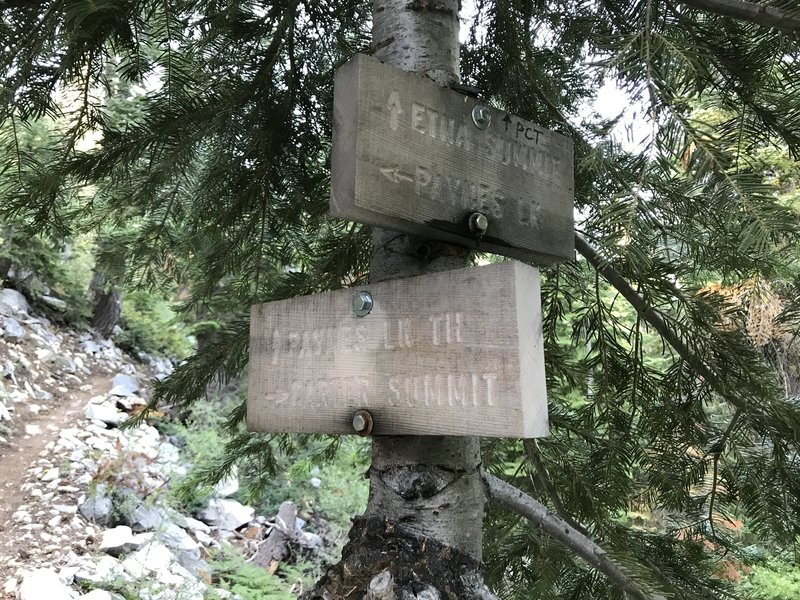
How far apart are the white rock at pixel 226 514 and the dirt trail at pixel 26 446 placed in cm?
176

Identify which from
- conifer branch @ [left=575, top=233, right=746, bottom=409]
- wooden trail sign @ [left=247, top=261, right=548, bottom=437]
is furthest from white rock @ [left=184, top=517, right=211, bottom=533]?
conifer branch @ [left=575, top=233, right=746, bottom=409]

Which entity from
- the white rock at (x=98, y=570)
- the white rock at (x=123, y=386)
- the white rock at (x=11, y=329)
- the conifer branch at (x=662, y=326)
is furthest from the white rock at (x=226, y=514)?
the conifer branch at (x=662, y=326)

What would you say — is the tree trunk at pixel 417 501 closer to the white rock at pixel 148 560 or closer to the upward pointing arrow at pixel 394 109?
the upward pointing arrow at pixel 394 109

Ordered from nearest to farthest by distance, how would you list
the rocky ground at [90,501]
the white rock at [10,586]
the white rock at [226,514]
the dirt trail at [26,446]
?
1. the white rock at [10,586]
2. the rocky ground at [90,501]
3. the dirt trail at [26,446]
4. the white rock at [226,514]

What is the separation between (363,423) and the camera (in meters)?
1.25

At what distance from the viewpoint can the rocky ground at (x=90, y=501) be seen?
413cm

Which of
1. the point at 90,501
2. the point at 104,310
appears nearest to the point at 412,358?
the point at 90,501

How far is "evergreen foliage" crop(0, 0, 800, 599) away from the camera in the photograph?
1387 millimetres

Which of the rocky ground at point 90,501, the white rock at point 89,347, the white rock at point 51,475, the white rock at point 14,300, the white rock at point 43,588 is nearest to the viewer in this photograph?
the white rock at point 43,588

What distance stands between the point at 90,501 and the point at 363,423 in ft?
15.5

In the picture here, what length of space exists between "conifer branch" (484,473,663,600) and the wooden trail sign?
462 millimetres

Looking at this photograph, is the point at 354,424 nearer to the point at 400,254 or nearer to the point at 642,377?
the point at 400,254

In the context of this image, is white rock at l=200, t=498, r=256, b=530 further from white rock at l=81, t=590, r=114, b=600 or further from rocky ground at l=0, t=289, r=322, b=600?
white rock at l=81, t=590, r=114, b=600

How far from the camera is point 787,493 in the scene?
186 centimetres
